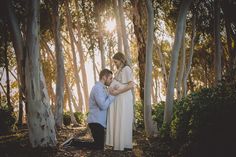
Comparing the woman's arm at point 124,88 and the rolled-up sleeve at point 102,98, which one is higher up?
the woman's arm at point 124,88

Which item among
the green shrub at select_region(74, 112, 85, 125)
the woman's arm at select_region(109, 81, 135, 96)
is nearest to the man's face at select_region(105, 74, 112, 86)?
the woman's arm at select_region(109, 81, 135, 96)

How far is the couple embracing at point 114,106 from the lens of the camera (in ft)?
27.3

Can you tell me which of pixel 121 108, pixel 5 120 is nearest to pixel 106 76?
pixel 121 108

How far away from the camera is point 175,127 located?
9070 millimetres

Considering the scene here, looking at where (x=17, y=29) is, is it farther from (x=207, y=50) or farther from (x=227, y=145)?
(x=207, y=50)

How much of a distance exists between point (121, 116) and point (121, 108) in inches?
8.0

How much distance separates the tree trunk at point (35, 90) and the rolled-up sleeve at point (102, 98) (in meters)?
1.62

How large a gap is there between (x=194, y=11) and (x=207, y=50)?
20044 millimetres

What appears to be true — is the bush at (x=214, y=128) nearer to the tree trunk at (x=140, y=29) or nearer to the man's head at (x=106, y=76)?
the man's head at (x=106, y=76)

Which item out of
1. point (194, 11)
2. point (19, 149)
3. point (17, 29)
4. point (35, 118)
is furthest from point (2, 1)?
point (194, 11)

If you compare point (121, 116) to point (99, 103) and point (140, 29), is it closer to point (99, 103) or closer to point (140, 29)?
point (99, 103)

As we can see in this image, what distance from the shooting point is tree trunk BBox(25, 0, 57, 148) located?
878 cm

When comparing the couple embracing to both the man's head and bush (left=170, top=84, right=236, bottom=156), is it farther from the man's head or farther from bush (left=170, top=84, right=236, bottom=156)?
bush (left=170, top=84, right=236, bottom=156)

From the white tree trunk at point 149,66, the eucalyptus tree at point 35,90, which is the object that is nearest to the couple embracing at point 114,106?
the eucalyptus tree at point 35,90
